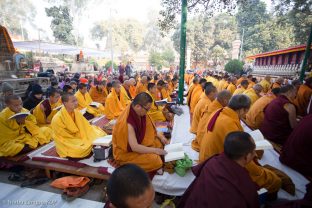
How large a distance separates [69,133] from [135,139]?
Answer: 1.43m

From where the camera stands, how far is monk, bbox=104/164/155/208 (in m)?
1.22

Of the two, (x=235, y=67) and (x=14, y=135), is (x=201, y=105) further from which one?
(x=235, y=67)

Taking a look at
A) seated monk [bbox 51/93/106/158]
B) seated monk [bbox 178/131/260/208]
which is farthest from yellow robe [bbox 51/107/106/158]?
seated monk [bbox 178/131/260/208]

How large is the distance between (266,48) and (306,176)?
3094 cm

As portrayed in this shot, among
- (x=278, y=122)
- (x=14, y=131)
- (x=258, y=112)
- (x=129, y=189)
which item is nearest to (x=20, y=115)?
(x=14, y=131)

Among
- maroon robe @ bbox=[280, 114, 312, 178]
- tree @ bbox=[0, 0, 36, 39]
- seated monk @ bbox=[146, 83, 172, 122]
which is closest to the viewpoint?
maroon robe @ bbox=[280, 114, 312, 178]

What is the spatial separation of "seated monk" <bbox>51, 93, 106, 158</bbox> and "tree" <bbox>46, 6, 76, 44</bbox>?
29862 millimetres

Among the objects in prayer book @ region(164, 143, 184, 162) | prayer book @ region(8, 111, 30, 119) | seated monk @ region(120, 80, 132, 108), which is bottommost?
prayer book @ region(164, 143, 184, 162)

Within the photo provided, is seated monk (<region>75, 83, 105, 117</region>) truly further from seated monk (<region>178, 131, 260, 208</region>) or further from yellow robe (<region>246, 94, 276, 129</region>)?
seated monk (<region>178, 131, 260, 208</region>)

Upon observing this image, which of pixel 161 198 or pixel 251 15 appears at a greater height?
pixel 251 15

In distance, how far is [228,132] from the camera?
2.58m

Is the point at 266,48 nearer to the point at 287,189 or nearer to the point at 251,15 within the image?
the point at 251,15

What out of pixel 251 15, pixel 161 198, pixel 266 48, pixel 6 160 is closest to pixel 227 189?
pixel 161 198

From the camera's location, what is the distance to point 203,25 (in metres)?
32.4
